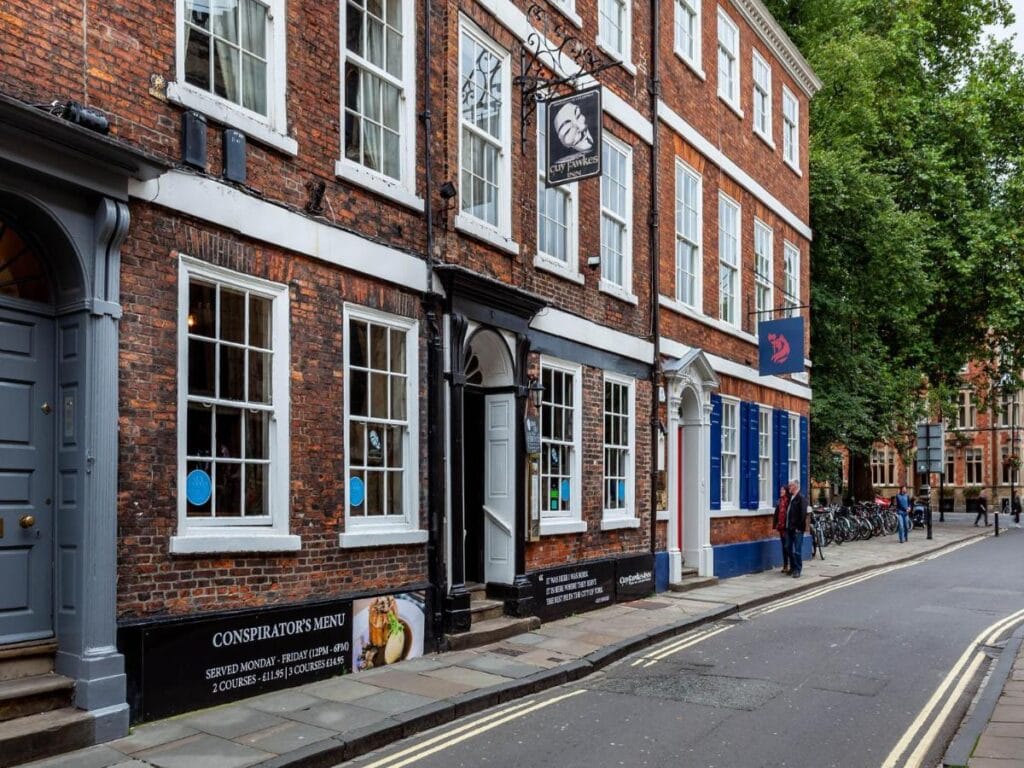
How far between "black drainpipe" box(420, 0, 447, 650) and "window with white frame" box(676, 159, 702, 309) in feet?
23.7

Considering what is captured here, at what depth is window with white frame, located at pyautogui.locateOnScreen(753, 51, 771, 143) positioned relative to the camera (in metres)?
20.1

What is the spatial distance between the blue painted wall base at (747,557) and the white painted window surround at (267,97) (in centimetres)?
1141

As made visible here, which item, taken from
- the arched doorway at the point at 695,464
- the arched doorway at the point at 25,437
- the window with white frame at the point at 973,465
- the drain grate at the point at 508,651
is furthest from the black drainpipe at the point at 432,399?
the window with white frame at the point at 973,465

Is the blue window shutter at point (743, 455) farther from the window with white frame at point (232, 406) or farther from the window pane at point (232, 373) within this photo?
the window pane at point (232, 373)

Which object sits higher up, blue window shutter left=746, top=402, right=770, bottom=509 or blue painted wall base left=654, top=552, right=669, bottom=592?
blue window shutter left=746, top=402, right=770, bottom=509

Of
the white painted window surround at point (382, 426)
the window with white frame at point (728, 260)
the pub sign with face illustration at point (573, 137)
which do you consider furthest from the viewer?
the window with white frame at point (728, 260)

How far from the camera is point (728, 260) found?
61.0 feet

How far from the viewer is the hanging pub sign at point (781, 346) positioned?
1791 centimetres

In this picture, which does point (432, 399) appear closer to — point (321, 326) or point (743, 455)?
point (321, 326)

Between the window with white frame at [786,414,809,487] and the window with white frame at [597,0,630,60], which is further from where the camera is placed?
the window with white frame at [786,414,809,487]

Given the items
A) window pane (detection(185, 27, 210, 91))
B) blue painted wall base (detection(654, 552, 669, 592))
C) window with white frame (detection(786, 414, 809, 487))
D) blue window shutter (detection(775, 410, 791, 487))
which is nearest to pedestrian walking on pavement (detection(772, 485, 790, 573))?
blue window shutter (detection(775, 410, 791, 487))

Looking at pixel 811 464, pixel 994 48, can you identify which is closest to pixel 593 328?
pixel 811 464

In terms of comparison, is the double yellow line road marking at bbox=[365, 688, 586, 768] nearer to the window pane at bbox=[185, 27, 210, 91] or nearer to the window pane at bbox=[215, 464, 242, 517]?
the window pane at bbox=[215, 464, 242, 517]

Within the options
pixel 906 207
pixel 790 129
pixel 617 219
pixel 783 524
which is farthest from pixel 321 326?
pixel 906 207
